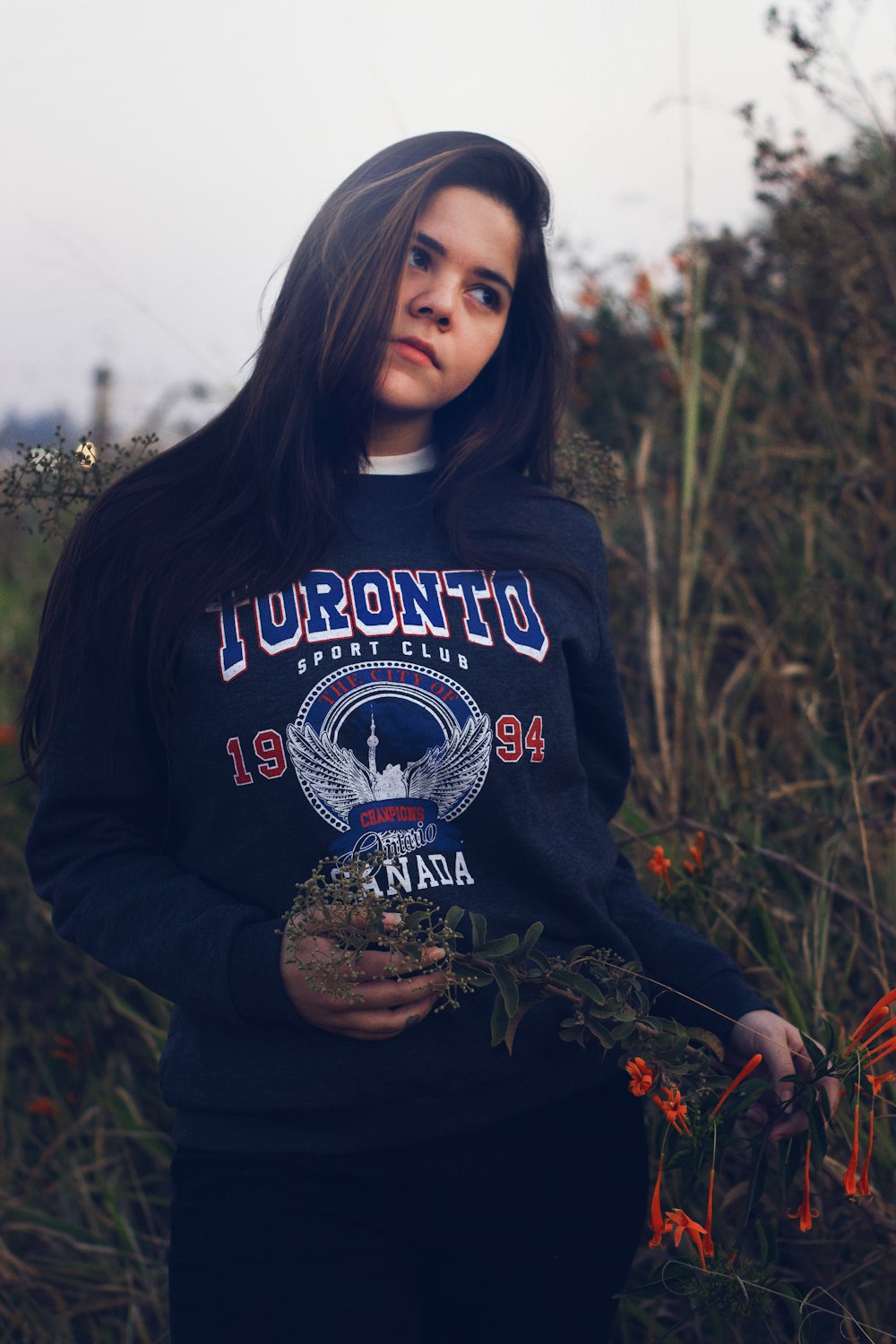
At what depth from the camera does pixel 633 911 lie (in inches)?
64.4

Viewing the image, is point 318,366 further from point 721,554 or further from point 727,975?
point 721,554

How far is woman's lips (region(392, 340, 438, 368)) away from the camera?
5.44 feet

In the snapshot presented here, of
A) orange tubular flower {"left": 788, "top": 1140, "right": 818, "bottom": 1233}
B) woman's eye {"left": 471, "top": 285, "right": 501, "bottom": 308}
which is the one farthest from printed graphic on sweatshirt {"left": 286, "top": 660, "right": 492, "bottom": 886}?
woman's eye {"left": 471, "top": 285, "right": 501, "bottom": 308}

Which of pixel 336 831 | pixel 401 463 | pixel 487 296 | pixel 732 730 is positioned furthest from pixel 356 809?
pixel 732 730

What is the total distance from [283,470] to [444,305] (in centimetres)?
34

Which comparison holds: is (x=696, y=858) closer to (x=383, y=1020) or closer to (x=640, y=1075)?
(x=640, y=1075)

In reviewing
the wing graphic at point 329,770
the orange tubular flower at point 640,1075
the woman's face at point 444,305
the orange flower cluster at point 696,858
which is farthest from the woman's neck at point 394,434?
the orange tubular flower at point 640,1075

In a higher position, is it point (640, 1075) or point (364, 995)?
point (364, 995)

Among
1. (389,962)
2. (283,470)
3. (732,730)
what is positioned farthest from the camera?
(732,730)

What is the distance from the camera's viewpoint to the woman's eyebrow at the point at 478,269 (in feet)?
5.49

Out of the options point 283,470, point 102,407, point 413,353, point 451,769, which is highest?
point 102,407

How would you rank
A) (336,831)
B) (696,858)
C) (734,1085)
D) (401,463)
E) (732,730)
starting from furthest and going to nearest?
(732,730), (696,858), (401,463), (336,831), (734,1085)

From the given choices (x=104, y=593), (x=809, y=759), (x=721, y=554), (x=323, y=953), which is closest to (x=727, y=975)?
(x=323, y=953)

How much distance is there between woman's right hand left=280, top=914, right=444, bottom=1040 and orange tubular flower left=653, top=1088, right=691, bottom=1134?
0.95 ft
